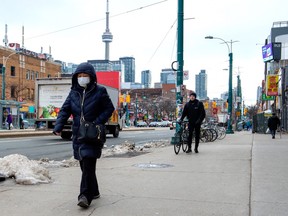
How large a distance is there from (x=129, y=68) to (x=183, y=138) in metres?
93.9

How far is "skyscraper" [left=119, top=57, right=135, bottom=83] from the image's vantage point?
102 metres

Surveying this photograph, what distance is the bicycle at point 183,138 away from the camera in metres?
12.4

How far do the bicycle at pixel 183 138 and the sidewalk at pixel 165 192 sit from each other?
9.39ft

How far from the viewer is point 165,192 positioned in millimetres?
6316

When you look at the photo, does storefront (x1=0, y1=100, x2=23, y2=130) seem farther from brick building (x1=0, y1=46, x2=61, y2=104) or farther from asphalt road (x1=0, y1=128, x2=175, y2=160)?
asphalt road (x1=0, y1=128, x2=175, y2=160)

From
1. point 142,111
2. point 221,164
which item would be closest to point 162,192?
point 221,164

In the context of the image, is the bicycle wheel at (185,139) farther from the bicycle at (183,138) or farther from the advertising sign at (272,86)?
the advertising sign at (272,86)

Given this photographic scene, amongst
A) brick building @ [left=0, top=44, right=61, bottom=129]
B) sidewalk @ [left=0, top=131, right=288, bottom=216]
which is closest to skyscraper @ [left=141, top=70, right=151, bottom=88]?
brick building @ [left=0, top=44, right=61, bottom=129]

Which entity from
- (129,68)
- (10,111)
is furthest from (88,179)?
(129,68)

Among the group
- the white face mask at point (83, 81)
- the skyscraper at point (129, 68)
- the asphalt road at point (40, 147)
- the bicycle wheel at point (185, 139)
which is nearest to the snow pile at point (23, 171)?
the white face mask at point (83, 81)

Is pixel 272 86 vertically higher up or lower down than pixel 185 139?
higher up

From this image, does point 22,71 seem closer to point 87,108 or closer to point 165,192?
point 165,192

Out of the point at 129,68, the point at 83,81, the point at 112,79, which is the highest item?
the point at 129,68

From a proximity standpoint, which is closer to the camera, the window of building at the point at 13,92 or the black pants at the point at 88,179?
the black pants at the point at 88,179
